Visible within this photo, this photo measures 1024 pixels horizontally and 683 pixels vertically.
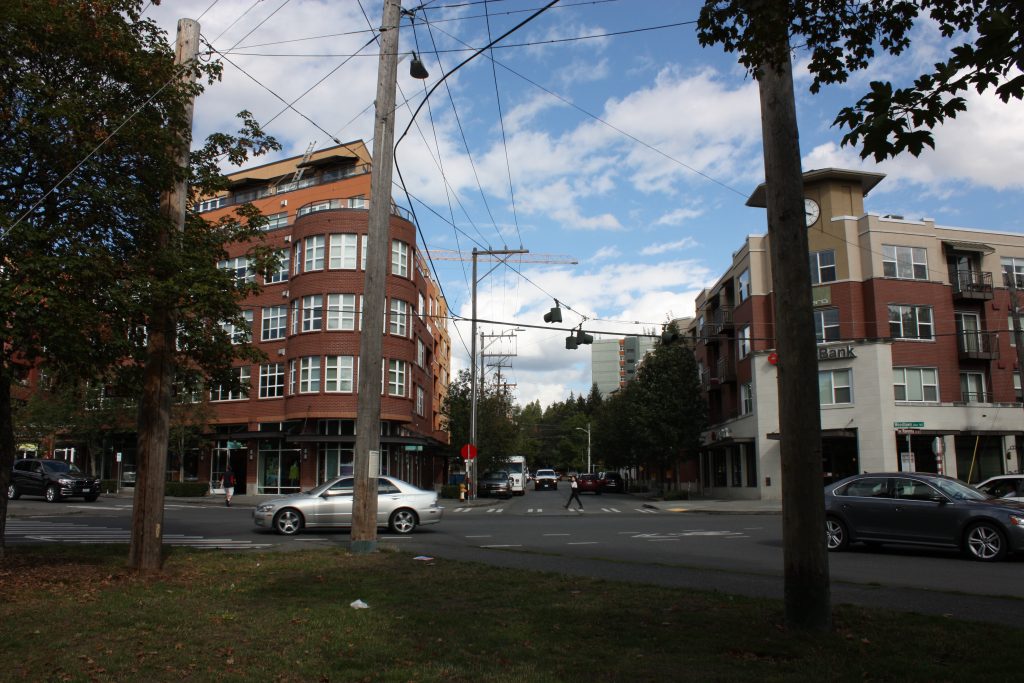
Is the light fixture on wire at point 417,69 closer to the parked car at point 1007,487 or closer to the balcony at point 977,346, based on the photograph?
the parked car at point 1007,487

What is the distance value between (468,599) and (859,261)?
124 ft

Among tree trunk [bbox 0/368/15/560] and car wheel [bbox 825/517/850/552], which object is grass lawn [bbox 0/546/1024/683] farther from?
car wheel [bbox 825/517/850/552]

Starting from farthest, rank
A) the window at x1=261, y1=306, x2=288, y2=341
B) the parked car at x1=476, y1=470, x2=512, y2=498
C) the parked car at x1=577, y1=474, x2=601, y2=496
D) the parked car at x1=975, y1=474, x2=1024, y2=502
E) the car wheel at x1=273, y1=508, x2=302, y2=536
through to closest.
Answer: the parked car at x1=577, y1=474, x2=601, y2=496 → the parked car at x1=476, y1=470, x2=512, y2=498 → the window at x1=261, y1=306, x2=288, y2=341 → the car wheel at x1=273, y1=508, x2=302, y2=536 → the parked car at x1=975, y1=474, x2=1024, y2=502

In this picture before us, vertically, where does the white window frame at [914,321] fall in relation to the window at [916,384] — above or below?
above

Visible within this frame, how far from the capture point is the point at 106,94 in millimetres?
10562

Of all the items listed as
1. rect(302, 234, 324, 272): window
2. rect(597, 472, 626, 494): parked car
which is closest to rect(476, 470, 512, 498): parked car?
rect(302, 234, 324, 272): window

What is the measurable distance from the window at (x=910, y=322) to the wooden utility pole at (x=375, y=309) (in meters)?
33.2

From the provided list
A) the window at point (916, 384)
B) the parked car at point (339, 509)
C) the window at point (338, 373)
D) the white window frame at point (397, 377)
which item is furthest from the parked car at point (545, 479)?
the parked car at point (339, 509)

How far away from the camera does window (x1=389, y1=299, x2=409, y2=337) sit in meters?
43.8

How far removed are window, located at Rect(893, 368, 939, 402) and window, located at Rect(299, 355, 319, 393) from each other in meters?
29.0

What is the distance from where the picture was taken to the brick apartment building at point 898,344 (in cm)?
3972

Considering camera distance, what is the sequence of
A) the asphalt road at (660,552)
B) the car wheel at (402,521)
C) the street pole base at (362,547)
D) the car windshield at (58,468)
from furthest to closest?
the car windshield at (58,468), the car wheel at (402,521), the street pole base at (362,547), the asphalt road at (660,552)

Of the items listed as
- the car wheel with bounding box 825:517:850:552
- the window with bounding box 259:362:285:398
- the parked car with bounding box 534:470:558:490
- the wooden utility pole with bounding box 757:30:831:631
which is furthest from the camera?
the parked car with bounding box 534:470:558:490

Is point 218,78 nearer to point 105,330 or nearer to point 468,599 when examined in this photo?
point 105,330
